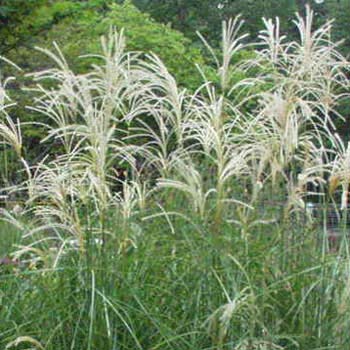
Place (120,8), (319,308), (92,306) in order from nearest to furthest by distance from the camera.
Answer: (92,306), (319,308), (120,8)

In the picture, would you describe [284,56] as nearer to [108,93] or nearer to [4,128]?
[108,93]

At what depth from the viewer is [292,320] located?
10.7ft

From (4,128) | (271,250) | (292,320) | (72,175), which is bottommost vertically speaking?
(292,320)

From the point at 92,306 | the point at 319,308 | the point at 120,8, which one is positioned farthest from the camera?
the point at 120,8

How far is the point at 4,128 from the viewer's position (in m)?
3.27

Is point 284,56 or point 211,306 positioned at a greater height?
point 284,56

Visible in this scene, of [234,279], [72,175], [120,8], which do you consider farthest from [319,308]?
[120,8]

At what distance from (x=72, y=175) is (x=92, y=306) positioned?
622mm

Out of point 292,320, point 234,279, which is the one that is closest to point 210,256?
point 234,279

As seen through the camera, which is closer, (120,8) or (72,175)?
(72,175)

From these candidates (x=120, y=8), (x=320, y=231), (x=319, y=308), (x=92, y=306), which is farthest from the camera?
(x=120, y=8)

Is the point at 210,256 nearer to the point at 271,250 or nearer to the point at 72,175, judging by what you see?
the point at 271,250

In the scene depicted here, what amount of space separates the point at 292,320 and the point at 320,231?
0.50 metres

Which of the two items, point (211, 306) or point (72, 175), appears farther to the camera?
point (72, 175)
